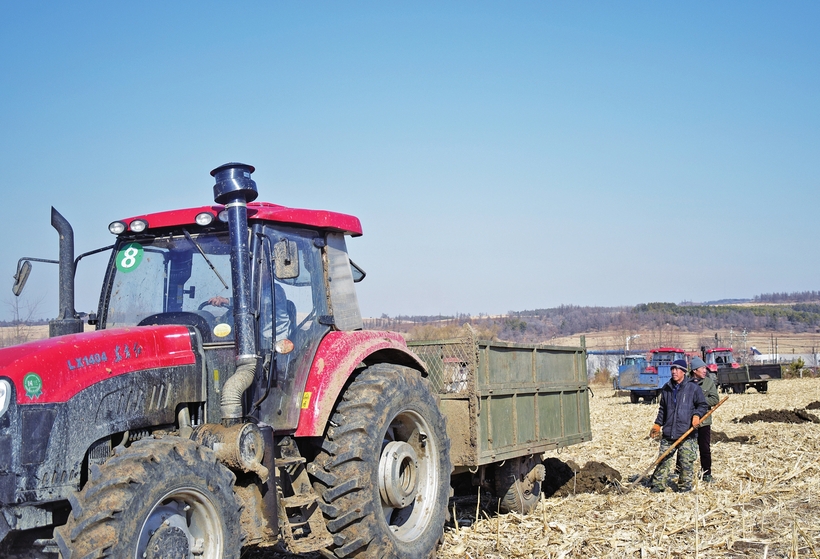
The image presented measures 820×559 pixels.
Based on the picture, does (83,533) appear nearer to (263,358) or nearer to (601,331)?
(263,358)

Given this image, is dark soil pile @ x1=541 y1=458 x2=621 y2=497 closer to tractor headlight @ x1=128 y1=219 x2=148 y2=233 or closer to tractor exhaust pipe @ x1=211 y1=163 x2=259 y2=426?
tractor exhaust pipe @ x1=211 y1=163 x2=259 y2=426

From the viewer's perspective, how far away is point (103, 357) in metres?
4.42

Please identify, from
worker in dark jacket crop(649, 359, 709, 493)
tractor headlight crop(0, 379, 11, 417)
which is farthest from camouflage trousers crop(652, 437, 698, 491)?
tractor headlight crop(0, 379, 11, 417)

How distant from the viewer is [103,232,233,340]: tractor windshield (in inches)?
209

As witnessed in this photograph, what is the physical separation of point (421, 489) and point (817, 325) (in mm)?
119125

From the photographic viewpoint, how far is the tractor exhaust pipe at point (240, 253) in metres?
4.89

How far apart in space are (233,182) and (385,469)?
2.27 m

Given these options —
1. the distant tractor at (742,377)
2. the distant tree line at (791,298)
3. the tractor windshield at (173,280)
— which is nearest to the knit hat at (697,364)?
the tractor windshield at (173,280)

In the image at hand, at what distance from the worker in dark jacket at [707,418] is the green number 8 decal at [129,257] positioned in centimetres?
744

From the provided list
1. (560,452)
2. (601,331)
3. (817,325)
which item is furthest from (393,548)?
(817,325)

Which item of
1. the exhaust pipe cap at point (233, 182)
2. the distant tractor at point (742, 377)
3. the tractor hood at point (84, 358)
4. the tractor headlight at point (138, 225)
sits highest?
the exhaust pipe cap at point (233, 182)

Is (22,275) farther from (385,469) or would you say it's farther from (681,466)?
(681,466)

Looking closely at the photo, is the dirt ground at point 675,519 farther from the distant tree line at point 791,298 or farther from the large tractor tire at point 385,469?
the distant tree line at point 791,298

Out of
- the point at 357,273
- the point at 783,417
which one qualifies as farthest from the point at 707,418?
the point at 783,417
